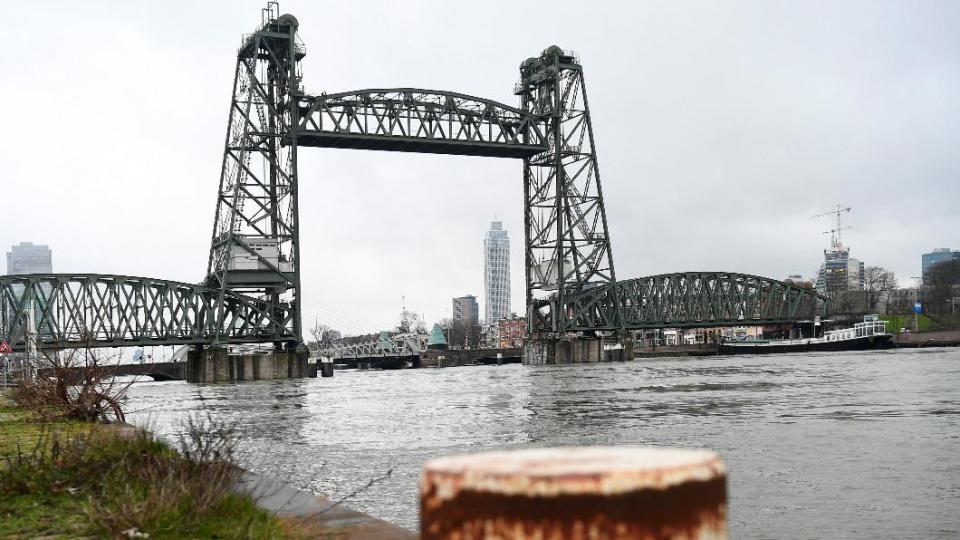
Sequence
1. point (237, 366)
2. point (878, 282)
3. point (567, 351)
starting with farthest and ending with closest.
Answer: point (878, 282)
point (567, 351)
point (237, 366)

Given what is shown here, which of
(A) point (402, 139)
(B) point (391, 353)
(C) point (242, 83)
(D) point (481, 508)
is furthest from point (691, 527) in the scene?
(B) point (391, 353)

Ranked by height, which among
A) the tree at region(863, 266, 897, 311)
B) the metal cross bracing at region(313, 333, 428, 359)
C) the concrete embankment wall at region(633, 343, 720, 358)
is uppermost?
the tree at region(863, 266, 897, 311)

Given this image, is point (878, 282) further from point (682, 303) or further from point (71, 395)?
point (71, 395)

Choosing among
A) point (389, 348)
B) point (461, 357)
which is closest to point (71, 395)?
point (389, 348)

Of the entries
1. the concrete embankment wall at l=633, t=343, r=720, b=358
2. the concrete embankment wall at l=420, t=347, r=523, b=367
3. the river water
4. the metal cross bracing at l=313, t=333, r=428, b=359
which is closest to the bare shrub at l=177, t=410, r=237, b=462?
the river water

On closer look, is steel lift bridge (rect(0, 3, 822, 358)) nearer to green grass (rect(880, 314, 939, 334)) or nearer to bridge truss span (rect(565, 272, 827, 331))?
bridge truss span (rect(565, 272, 827, 331))

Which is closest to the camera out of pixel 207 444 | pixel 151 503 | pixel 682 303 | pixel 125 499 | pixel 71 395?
pixel 151 503
